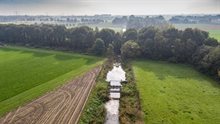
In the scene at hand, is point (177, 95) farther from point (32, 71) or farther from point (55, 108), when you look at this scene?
point (32, 71)

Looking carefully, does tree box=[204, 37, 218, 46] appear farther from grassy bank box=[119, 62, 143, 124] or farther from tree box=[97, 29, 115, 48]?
tree box=[97, 29, 115, 48]

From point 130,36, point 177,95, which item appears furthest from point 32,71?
point 130,36

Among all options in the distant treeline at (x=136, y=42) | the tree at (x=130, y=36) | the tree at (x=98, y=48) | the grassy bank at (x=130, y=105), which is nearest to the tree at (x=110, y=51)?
the distant treeline at (x=136, y=42)

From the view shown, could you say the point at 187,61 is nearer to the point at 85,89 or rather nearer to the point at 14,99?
the point at 85,89

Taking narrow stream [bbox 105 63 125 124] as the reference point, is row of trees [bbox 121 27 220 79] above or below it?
above

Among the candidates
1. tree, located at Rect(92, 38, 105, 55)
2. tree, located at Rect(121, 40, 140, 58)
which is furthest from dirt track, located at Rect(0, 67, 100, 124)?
tree, located at Rect(92, 38, 105, 55)
